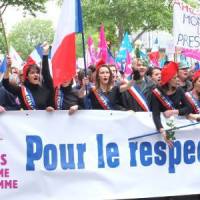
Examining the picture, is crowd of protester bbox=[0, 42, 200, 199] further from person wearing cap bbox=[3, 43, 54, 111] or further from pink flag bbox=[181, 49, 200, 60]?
pink flag bbox=[181, 49, 200, 60]

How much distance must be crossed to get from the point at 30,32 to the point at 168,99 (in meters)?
101

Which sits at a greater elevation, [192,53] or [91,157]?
[192,53]

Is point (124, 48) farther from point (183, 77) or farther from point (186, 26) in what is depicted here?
point (183, 77)

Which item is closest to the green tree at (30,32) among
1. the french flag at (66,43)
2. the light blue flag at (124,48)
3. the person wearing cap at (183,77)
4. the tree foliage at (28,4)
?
the tree foliage at (28,4)

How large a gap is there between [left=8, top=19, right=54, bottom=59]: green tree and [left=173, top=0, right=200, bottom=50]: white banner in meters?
92.2

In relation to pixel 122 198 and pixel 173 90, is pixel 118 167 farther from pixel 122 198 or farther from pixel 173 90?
pixel 173 90

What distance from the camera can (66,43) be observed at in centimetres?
604

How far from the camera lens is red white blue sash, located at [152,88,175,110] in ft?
21.1

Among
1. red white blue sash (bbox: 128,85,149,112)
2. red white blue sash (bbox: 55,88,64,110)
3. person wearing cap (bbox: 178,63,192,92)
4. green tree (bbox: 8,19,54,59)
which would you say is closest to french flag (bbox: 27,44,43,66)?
red white blue sash (bbox: 55,88,64,110)

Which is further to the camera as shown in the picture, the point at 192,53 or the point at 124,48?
the point at 124,48

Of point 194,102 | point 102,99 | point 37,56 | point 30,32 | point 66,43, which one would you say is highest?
point 66,43

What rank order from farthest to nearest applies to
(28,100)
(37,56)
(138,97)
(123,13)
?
(123,13) < (37,56) < (138,97) < (28,100)

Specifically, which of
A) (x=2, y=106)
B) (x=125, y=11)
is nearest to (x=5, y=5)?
(x=125, y=11)

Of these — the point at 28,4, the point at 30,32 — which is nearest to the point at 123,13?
the point at 28,4
